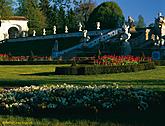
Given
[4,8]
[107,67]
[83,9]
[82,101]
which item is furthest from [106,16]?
[82,101]

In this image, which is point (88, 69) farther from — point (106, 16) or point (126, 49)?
point (106, 16)

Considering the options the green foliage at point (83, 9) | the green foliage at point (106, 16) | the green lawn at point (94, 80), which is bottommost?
the green lawn at point (94, 80)

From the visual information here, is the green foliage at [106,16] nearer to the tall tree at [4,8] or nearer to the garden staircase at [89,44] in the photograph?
the tall tree at [4,8]

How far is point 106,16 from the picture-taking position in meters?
65.1

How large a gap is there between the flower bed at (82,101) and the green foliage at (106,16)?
5272 cm

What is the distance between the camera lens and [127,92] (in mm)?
11430

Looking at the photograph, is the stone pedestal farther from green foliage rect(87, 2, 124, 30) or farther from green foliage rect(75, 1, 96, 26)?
green foliage rect(75, 1, 96, 26)

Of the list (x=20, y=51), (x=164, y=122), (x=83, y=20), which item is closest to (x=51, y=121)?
(x=164, y=122)

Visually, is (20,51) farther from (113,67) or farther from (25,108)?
(25,108)

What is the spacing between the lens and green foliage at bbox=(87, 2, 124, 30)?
6456 cm

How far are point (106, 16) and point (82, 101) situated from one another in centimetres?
5496

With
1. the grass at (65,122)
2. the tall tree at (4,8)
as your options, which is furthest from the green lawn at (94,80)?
the tall tree at (4,8)

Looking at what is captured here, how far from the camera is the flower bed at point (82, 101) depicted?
1052 centimetres

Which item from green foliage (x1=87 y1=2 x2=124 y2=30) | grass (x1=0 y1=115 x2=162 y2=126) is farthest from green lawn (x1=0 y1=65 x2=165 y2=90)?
green foliage (x1=87 y1=2 x2=124 y2=30)
